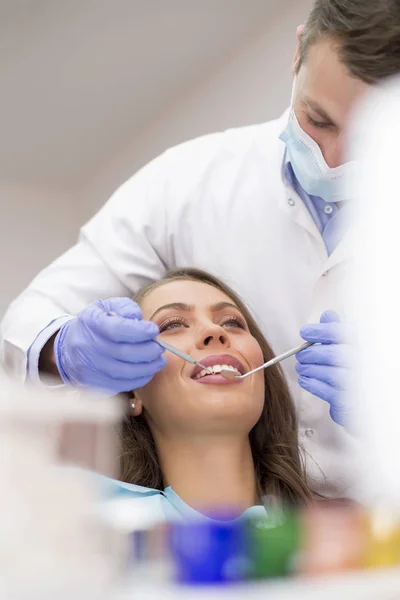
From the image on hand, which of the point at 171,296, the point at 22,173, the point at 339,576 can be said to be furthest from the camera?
the point at 22,173

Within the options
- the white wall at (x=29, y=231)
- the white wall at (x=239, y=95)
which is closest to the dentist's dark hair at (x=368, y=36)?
the white wall at (x=239, y=95)

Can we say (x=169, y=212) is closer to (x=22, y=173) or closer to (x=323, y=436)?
(x=323, y=436)

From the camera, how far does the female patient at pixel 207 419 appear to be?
140 cm

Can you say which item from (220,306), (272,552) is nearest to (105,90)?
(220,306)

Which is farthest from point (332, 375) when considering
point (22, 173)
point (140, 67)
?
point (22, 173)

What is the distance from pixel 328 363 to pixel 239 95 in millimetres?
2188

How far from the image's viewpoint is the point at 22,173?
4.41 meters

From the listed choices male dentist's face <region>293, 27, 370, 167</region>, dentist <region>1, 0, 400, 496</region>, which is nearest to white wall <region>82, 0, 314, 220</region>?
dentist <region>1, 0, 400, 496</region>

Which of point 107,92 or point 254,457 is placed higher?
point 107,92

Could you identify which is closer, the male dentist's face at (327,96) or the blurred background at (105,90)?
the male dentist's face at (327,96)

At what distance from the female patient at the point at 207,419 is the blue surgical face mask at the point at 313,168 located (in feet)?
1.05

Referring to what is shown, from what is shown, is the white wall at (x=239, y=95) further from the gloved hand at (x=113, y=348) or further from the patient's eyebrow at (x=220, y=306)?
the gloved hand at (x=113, y=348)

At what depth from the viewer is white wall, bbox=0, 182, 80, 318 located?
4422mm

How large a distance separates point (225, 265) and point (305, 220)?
227mm
